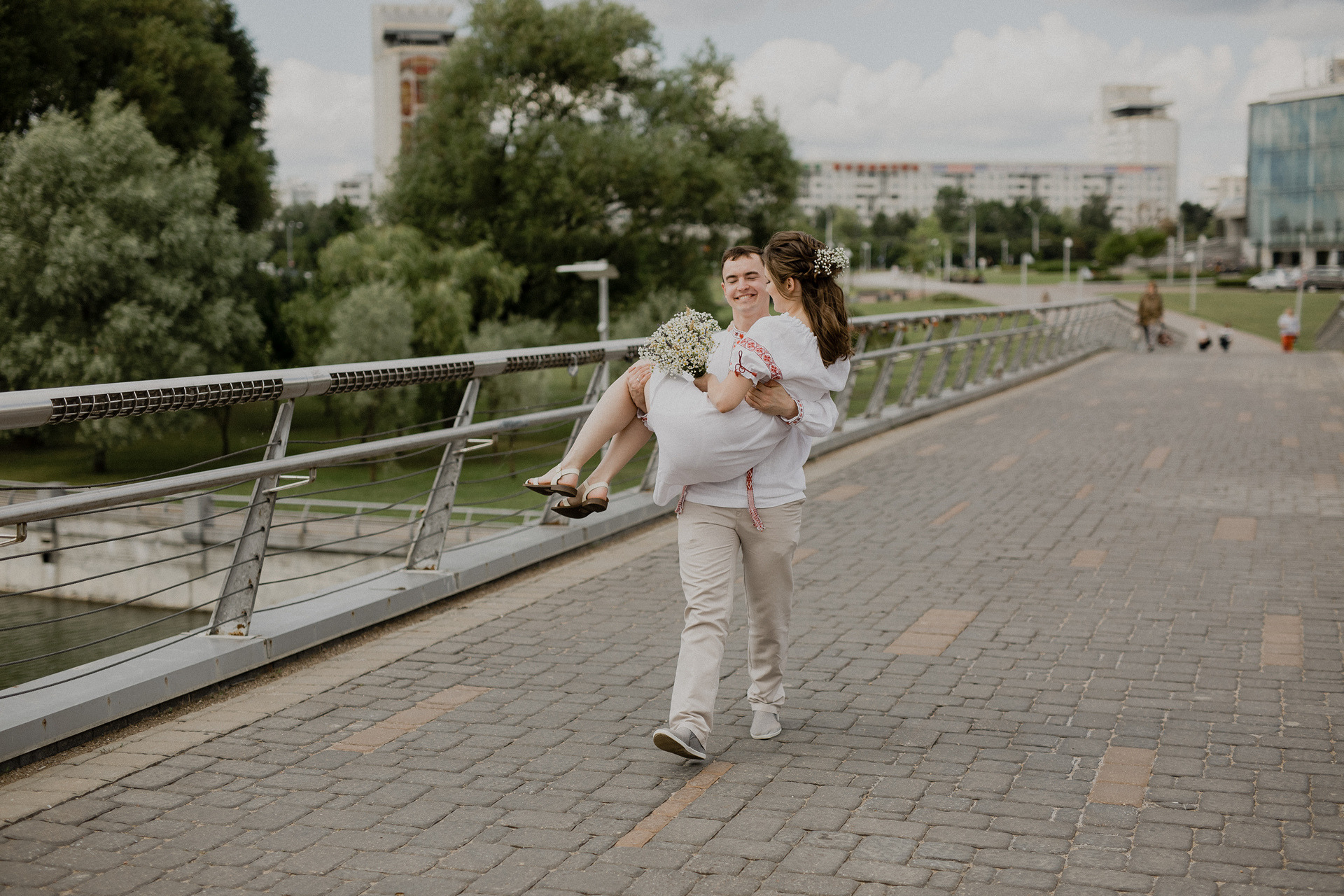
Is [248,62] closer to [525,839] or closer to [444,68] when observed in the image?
[444,68]

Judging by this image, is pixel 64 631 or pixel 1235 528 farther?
pixel 64 631

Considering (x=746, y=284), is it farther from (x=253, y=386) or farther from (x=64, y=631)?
(x=64, y=631)

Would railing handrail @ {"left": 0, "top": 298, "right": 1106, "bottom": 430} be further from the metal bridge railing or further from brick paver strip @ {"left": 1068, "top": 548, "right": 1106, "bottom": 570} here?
brick paver strip @ {"left": 1068, "top": 548, "right": 1106, "bottom": 570}

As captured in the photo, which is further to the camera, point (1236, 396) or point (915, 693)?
point (1236, 396)

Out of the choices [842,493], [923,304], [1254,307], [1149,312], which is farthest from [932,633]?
[923,304]

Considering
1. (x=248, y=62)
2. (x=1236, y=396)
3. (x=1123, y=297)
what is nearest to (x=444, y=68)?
(x=248, y=62)

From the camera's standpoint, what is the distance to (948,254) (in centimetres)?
14638

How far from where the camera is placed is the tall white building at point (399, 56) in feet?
518

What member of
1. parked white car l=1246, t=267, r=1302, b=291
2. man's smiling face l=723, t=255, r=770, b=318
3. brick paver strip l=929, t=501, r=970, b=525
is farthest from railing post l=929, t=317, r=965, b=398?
parked white car l=1246, t=267, r=1302, b=291

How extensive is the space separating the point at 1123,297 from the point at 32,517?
82.5 meters

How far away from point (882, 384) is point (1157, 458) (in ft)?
11.0

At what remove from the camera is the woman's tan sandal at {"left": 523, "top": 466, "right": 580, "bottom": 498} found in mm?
4590

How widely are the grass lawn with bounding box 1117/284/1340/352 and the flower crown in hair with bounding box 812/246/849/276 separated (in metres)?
41.8

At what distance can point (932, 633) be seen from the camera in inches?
243
